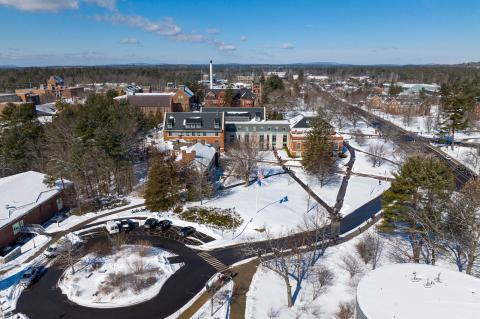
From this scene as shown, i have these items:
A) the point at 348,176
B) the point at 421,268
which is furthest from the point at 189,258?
the point at 348,176

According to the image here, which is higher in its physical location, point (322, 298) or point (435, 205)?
point (435, 205)

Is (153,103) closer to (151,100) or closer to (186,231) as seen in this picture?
(151,100)

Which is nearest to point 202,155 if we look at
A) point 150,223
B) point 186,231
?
point 150,223

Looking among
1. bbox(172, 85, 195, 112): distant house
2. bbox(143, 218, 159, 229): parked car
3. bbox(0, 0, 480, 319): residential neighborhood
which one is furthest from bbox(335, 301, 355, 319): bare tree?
bbox(172, 85, 195, 112): distant house

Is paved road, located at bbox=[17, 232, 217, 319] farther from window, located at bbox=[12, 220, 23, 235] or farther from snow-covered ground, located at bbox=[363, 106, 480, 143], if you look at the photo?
snow-covered ground, located at bbox=[363, 106, 480, 143]

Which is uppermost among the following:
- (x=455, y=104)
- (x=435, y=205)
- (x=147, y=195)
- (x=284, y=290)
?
(x=455, y=104)

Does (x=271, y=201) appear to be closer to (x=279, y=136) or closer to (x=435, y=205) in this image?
(x=435, y=205)
